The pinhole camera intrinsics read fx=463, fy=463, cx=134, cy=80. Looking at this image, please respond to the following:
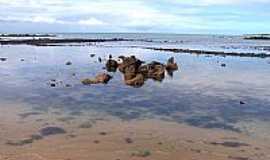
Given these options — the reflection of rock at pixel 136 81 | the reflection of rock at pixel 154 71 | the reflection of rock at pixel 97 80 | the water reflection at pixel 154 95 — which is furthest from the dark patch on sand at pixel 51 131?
the reflection of rock at pixel 154 71

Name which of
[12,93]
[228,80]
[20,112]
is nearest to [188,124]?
[20,112]

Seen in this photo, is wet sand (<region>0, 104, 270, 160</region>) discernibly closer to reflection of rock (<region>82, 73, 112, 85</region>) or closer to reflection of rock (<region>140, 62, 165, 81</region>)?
reflection of rock (<region>82, 73, 112, 85</region>)

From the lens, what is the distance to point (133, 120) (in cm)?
2264

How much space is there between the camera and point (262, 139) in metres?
19.3

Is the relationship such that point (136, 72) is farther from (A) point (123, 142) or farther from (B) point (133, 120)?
(A) point (123, 142)

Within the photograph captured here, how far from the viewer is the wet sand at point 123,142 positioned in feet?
54.2

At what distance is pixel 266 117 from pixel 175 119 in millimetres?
4881

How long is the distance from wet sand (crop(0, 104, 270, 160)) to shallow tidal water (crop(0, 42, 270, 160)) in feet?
0.11

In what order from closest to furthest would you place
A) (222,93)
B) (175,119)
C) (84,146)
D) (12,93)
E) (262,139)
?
1. (84,146)
2. (262,139)
3. (175,119)
4. (12,93)
5. (222,93)

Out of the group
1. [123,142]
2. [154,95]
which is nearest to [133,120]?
[123,142]

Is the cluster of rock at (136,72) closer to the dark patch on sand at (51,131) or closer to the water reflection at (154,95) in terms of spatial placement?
the water reflection at (154,95)

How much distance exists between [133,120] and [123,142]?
4388mm

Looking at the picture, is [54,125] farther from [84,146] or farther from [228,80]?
[228,80]

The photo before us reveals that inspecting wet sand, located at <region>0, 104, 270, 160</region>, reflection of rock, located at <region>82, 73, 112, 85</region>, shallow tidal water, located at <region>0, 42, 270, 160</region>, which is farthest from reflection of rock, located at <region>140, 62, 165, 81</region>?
wet sand, located at <region>0, 104, 270, 160</region>
